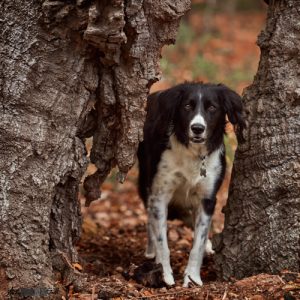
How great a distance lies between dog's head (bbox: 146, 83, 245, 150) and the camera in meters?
5.37

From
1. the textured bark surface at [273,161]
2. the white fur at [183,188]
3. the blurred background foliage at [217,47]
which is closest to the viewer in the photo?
the textured bark surface at [273,161]

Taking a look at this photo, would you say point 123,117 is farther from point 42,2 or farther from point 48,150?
point 42,2

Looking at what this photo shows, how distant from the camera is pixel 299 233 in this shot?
15.9 feet

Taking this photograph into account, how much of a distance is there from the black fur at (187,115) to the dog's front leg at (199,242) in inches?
1.8

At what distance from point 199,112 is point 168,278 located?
4.73 ft

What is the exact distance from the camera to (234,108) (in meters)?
5.48

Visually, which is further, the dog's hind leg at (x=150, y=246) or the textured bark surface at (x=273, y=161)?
the dog's hind leg at (x=150, y=246)

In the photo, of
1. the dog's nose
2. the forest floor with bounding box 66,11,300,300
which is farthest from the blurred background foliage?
the dog's nose

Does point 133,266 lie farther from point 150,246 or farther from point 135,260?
point 150,246

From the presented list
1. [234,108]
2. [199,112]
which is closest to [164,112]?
[199,112]

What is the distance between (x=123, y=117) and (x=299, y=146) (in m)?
1.36

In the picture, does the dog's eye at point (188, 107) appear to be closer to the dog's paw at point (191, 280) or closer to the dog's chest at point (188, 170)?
the dog's chest at point (188, 170)

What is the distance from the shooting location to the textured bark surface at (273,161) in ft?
16.1

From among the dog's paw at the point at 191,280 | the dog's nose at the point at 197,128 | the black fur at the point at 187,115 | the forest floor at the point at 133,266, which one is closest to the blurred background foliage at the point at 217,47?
the forest floor at the point at 133,266
